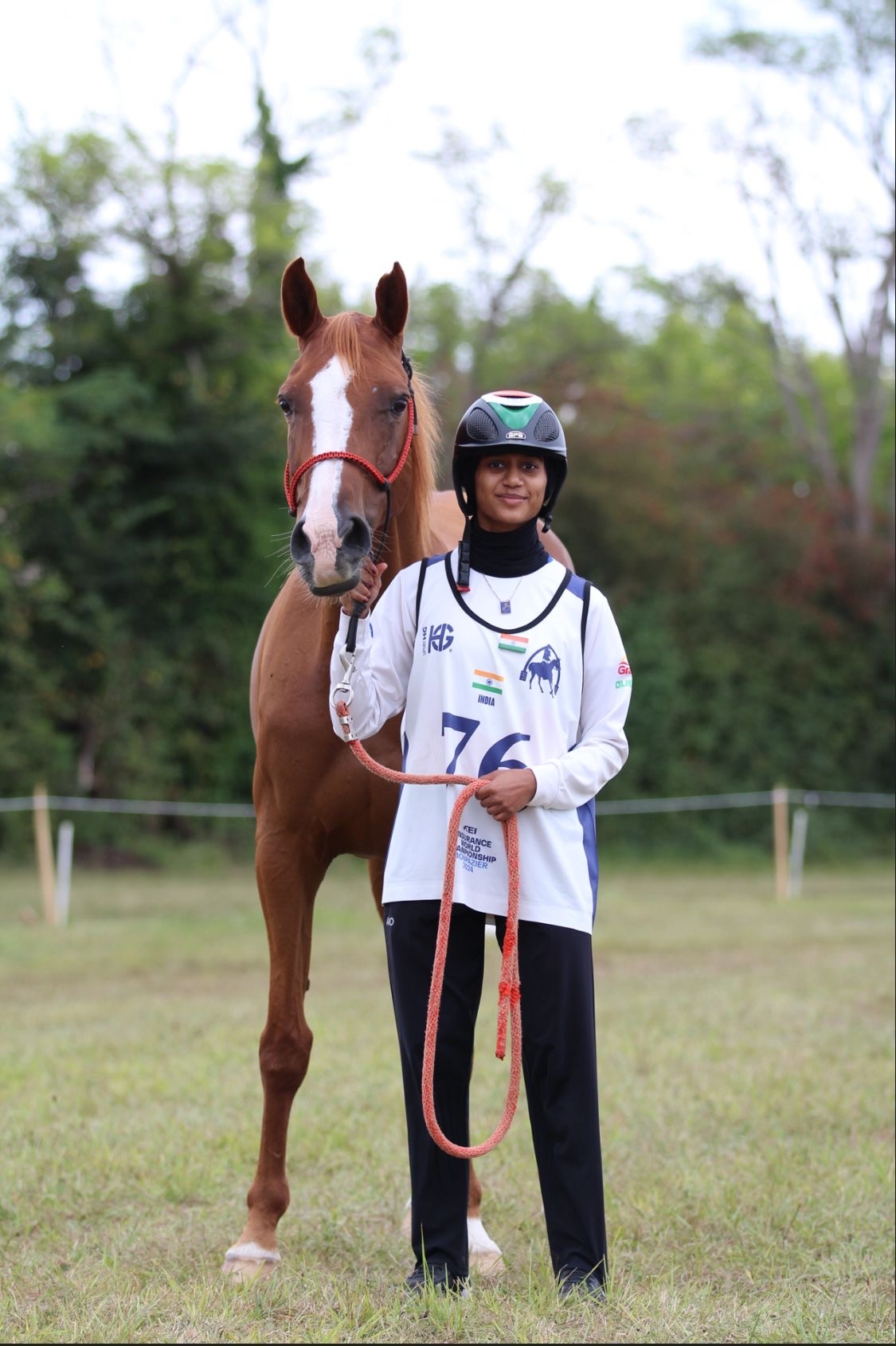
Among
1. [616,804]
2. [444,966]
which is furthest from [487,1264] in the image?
[616,804]

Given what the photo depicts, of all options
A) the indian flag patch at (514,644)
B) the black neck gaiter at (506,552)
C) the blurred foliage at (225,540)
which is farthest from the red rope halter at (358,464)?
the blurred foliage at (225,540)

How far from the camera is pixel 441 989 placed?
9.87 feet

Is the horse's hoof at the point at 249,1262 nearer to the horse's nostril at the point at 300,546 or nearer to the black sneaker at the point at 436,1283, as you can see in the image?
the black sneaker at the point at 436,1283

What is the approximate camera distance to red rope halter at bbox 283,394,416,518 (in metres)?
2.94

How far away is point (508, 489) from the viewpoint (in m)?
3.07

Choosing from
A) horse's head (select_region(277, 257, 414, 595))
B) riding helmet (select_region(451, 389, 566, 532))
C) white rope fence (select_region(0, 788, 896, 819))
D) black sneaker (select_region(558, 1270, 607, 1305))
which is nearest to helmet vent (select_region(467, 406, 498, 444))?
riding helmet (select_region(451, 389, 566, 532))

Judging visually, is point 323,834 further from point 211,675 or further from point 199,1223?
point 211,675

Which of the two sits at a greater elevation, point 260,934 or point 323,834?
point 323,834

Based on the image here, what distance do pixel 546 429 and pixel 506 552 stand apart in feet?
0.98

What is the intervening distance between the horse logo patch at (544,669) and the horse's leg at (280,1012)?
910 mm

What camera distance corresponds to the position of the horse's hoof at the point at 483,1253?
3.41m

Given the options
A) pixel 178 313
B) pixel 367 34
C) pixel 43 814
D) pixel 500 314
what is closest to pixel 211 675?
pixel 178 313

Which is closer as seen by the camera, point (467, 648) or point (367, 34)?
point (467, 648)

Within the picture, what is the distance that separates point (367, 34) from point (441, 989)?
833 inches
